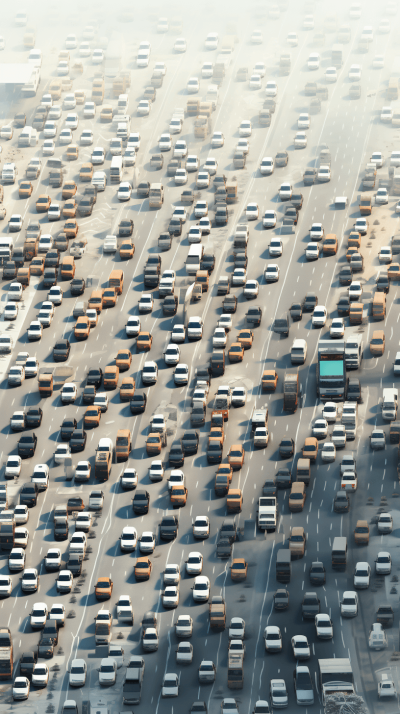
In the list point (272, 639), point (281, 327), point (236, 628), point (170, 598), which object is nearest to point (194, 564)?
point (170, 598)

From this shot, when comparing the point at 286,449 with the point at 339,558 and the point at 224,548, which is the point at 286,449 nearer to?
the point at 224,548

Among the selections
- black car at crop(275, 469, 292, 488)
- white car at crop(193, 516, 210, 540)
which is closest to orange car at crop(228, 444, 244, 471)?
black car at crop(275, 469, 292, 488)

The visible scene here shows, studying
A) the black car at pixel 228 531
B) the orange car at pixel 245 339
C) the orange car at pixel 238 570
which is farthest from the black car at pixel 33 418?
the orange car at pixel 238 570

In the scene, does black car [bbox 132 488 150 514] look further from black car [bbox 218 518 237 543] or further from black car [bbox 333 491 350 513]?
black car [bbox 333 491 350 513]

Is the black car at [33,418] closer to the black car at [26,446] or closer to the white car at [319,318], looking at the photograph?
the black car at [26,446]

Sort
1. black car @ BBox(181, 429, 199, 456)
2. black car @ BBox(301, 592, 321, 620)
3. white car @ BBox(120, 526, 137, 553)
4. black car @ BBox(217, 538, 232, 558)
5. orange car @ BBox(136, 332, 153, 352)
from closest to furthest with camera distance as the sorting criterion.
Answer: black car @ BBox(301, 592, 321, 620), black car @ BBox(217, 538, 232, 558), white car @ BBox(120, 526, 137, 553), black car @ BBox(181, 429, 199, 456), orange car @ BBox(136, 332, 153, 352)

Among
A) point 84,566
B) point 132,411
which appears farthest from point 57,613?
point 132,411
